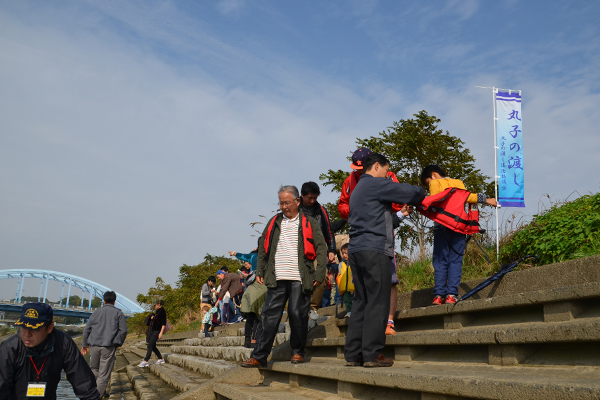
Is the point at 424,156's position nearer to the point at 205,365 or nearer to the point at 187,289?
the point at 205,365

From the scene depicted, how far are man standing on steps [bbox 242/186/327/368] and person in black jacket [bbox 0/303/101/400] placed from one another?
1865mm

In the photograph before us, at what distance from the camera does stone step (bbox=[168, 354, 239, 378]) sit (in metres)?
6.58

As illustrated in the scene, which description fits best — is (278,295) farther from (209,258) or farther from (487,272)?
(209,258)

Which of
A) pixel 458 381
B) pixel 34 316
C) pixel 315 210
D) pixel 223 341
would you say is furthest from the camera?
pixel 223 341

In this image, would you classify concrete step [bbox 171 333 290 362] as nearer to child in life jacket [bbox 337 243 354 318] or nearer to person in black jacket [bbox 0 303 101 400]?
child in life jacket [bbox 337 243 354 318]

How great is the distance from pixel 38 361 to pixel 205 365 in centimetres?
431

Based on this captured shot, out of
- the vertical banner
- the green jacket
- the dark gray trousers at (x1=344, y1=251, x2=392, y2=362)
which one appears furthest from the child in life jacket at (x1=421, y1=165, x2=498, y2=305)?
the vertical banner

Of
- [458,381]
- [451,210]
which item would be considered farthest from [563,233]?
[458,381]

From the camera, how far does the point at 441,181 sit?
4.90 metres

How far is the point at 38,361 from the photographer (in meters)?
3.65

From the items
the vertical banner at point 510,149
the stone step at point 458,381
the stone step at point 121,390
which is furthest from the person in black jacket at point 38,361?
the vertical banner at point 510,149

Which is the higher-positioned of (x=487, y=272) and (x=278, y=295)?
(x=487, y=272)

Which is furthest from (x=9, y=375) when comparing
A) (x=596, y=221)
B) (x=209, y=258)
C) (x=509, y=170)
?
(x=209, y=258)

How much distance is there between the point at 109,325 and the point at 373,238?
19.1 ft
